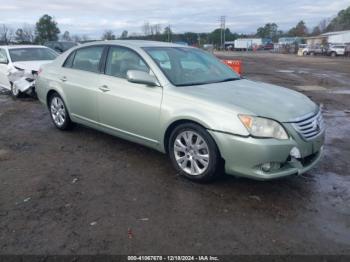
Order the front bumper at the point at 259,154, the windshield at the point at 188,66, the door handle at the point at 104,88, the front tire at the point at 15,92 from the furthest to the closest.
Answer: the front tire at the point at 15,92, the door handle at the point at 104,88, the windshield at the point at 188,66, the front bumper at the point at 259,154

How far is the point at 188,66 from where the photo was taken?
512 cm

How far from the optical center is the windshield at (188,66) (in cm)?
480

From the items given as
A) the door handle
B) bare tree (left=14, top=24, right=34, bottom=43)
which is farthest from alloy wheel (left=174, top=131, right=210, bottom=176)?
bare tree (left=14, top=24, right=34, bottom=43)

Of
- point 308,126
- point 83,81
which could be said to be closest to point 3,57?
point 83,81

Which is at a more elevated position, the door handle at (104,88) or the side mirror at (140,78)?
the side mirror at (140,78)

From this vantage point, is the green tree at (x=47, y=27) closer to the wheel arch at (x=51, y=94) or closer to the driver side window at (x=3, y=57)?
the driver side window at (x=3, y=57)

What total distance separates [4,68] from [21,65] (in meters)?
0.86

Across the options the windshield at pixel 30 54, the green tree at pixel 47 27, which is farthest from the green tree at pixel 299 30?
the windshield at pixel 30 54

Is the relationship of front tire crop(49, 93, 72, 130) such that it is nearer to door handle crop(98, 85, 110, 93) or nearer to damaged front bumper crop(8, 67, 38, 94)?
door handle crop(98, 85, 110, 93)

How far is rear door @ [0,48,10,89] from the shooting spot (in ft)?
35.9

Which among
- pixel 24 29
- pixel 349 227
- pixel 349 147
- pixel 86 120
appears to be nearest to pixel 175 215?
pixel 349 227

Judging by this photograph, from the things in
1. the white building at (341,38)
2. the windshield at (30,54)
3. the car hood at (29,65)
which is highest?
the white building at (341,38)

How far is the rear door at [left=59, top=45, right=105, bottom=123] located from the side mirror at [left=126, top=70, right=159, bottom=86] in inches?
39.2

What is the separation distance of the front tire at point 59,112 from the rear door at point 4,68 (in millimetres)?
5301
